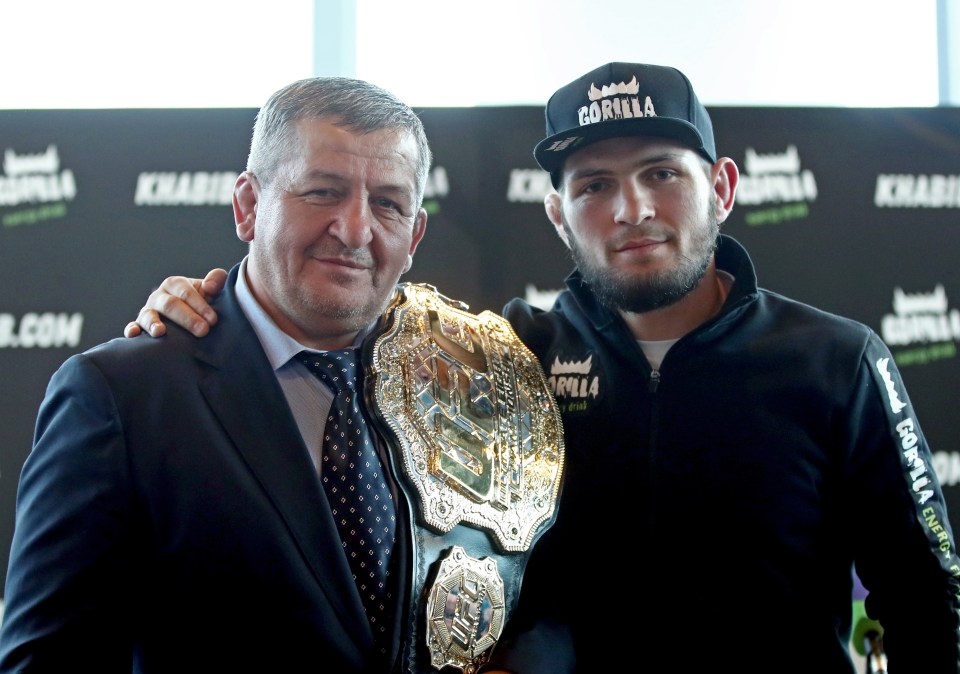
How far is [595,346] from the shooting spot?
1.76 metres

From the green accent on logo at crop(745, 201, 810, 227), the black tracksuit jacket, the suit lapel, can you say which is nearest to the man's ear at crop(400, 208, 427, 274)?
the suit lapel

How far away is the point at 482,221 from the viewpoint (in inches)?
108

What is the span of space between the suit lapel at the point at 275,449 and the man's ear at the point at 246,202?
17 centimetres

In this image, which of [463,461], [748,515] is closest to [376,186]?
[463,461]

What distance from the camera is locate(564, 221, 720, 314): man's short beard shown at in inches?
65.1

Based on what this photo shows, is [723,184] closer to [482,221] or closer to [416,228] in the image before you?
[416,228]

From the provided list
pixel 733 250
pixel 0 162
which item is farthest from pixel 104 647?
pixel 0 162

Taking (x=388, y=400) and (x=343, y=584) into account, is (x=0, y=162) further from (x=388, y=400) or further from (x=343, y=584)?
(x=343, y=584)

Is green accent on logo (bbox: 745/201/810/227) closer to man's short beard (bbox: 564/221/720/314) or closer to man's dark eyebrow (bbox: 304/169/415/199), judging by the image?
man's short beard (bbox: 564/221/720/314)

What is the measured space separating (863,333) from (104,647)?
4.73 ft

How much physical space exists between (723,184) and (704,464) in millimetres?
607

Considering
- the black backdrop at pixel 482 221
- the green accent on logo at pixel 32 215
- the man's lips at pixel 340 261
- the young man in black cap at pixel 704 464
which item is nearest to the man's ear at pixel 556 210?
the young man in black cap at pixel 704 464

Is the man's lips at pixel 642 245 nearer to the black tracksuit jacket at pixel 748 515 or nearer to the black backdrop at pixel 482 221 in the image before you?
the black tracksuit jacket at pixel 748 515

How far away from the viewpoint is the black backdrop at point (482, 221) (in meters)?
2.68
